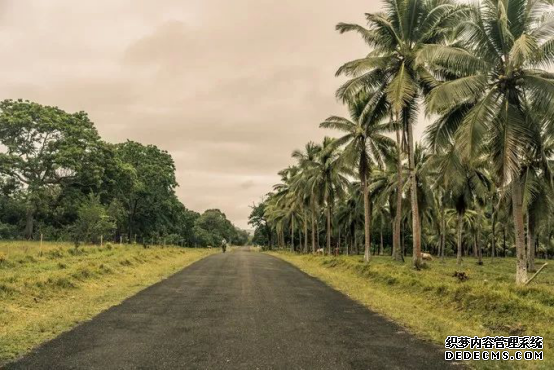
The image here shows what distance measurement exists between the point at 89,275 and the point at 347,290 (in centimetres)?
993

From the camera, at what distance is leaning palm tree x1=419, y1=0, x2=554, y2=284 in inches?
562

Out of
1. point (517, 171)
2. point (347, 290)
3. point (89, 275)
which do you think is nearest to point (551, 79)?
point (517, 171)

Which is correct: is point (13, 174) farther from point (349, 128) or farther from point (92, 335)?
point (92, 335)

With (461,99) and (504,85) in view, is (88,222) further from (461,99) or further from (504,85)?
(504,85)

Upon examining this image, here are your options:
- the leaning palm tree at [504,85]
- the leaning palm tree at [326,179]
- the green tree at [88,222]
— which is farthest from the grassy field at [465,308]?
the leaning palm tree at [326,179]

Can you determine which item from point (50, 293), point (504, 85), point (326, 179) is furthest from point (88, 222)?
point (504, 85)

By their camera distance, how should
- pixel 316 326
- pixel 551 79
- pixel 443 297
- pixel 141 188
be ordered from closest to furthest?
pixel 316 326 < pixel 443 297 < pixel 551 79 < pixel 141 188

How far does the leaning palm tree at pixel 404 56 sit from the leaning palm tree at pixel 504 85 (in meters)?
4.01

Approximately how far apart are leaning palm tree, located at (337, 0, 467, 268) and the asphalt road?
11.0 metres

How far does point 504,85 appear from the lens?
1521 centimetres

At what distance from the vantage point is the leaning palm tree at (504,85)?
562 inches

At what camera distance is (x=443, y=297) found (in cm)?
1290

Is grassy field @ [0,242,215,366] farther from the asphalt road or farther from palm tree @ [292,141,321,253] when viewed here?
palm tree @ [292,141,321,253]

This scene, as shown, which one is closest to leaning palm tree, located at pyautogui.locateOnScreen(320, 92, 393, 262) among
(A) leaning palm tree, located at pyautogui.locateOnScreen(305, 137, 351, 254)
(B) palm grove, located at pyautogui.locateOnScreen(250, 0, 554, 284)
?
A: (B) palm grove, located at pyautogui.locateOnScreen(250, 0, 554, 284)
